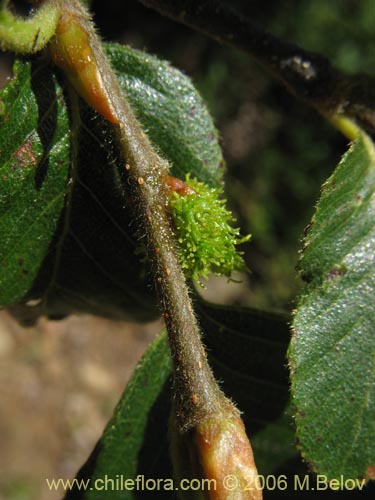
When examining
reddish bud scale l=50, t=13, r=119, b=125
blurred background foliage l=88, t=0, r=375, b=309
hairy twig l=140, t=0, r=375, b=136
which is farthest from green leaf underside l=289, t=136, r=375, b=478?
blurred background foliage l=88, t=0, r=375, b=309

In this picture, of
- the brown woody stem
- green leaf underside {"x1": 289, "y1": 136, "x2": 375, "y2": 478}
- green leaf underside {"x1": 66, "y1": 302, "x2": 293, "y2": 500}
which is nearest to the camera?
the brown woody stem

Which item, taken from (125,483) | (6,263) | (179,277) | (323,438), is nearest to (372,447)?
(323,438)

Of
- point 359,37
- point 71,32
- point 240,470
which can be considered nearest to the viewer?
point 240,470

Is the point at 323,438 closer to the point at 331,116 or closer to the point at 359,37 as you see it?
the point at 331,116

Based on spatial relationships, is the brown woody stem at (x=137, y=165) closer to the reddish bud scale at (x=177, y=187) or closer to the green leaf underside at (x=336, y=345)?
the reddish bud scale at (x=177, y=187)

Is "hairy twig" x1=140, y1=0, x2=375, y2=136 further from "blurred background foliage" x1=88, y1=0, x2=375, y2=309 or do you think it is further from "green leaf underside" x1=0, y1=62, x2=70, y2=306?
"blurred background foliage" x1=88, y1=0, x2=375, y2=309
